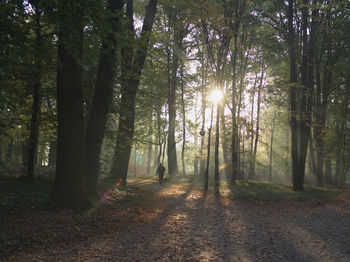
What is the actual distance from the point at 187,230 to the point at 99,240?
250 cm

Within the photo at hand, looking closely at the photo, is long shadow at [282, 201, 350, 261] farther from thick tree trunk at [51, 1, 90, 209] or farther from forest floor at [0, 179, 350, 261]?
thick tree trunk at [51, 1, 90, 209]

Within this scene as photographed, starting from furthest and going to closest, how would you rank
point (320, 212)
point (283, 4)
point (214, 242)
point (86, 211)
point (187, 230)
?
point (283, 4) < point (320, 212) < point (86, 211) < point (187, 230) < point (214, 242)

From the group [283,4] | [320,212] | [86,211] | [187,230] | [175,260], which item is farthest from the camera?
[283,4]

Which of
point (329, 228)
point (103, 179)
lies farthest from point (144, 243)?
point (103, 179)

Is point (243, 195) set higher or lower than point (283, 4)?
lower

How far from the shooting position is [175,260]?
15.0 ft

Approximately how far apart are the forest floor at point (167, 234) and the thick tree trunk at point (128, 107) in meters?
4.18

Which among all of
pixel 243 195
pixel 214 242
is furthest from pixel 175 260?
pixel 243 195

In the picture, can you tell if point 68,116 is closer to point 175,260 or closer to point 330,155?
point 175,260

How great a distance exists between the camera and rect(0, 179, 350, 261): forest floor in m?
4.70

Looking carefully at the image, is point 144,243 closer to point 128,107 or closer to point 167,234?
point 167,234

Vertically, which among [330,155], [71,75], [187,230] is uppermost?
[71,75]

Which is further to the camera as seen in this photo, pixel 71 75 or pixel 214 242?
pixel 71 75

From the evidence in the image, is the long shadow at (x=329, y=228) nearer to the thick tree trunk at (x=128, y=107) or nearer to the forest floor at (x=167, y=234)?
the forest floor at (x=167, y=234)
